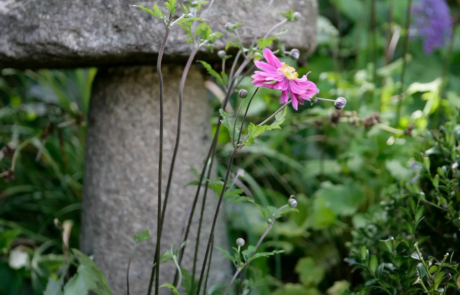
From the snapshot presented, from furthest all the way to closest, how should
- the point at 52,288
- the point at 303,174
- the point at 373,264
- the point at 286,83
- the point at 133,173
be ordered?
the point at 303,174 → the point at 133,173 → the point at 52,288 → the point at 373,264 → the point at 286,83

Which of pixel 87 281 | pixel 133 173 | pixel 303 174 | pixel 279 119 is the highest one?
pixel 279 119

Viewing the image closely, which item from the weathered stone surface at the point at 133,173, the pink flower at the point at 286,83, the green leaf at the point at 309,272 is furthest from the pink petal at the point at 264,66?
the green leaf at the point at 309,272

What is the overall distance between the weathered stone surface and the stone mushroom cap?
13 centimetres

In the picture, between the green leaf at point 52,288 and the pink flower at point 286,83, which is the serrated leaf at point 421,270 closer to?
the pink flower at point 286,83

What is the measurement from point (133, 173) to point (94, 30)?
1.10 feet

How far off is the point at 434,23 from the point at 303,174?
72 cm

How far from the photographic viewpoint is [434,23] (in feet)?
5.31

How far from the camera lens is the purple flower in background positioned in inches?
63.4

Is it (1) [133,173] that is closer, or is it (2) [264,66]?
(2) [264,66]

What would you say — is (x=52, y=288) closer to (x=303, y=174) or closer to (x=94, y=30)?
(x=94, y=30)

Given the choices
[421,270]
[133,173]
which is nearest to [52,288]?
[133,173]

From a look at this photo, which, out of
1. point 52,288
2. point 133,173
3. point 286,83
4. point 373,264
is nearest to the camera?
point 286,83

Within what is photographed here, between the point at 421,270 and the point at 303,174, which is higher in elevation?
the point at 421,270

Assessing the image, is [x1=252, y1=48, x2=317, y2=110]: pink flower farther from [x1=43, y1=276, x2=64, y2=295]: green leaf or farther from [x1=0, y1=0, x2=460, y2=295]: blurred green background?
[x1=43, y1=276, x2=64, y2=295]: green leaf
